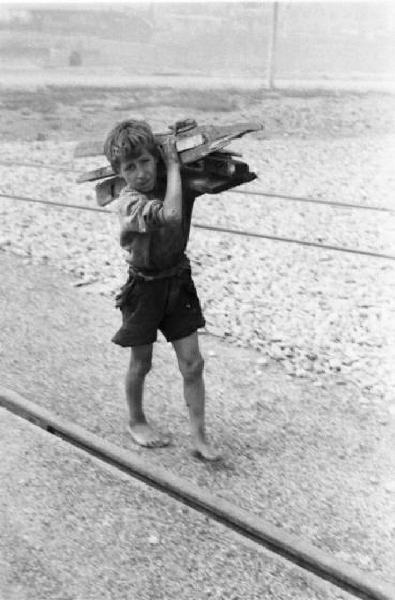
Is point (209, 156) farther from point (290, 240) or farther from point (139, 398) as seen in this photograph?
point (290, 240)

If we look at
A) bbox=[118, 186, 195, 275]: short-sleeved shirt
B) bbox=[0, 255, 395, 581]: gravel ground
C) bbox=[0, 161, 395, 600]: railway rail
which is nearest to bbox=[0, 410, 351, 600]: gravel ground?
bbox=[0, 161, 395, 600]: railway rail

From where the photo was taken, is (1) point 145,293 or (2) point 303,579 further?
(1) point 145,293

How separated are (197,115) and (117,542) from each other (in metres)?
19.1

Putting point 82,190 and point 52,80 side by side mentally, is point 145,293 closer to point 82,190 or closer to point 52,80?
point 82,190

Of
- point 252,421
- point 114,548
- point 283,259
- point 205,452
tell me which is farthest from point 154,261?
point 283,259

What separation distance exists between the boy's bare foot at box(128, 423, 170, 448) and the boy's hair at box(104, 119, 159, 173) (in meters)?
1.60

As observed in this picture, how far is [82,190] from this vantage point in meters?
12.1

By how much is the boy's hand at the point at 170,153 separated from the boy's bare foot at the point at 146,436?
5.23 ft

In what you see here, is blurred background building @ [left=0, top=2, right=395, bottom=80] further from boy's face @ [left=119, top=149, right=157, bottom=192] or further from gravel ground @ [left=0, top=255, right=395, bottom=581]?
boy's face @ [left=119, top=149, right=157, bottom=192]

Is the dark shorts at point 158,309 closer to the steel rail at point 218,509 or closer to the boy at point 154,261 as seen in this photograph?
the boy at point 154,261

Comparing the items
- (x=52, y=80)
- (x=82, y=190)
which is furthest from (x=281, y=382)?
(x=52, y=80)

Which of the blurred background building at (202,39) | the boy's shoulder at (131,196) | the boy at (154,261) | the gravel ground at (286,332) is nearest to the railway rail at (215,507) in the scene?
the gravel ground at (286,332)

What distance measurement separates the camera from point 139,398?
15.6 ft

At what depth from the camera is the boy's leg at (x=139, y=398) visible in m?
4.54
